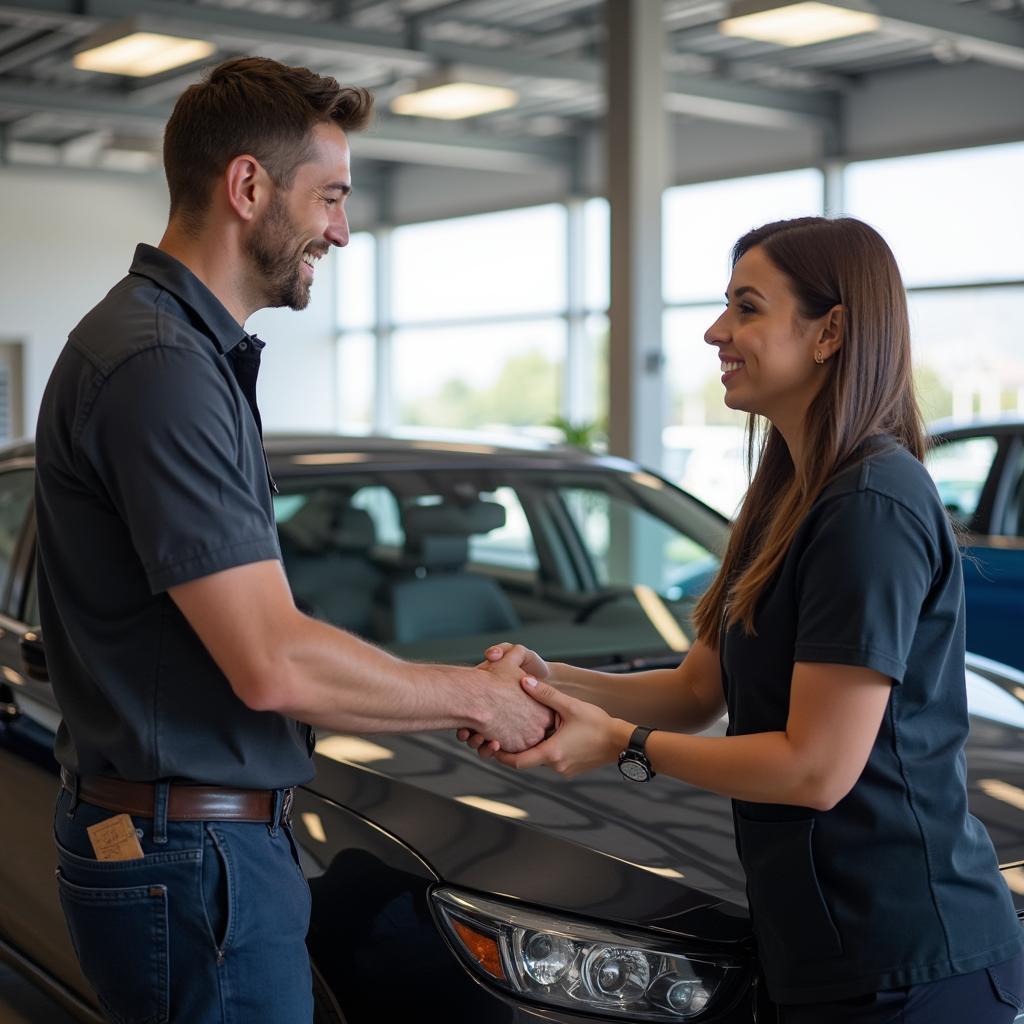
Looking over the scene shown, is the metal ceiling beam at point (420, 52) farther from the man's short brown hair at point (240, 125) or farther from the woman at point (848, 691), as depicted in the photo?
the woman at point (848, 691)

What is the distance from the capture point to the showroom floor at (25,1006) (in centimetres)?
289

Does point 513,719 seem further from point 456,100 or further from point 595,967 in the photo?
point 456,100

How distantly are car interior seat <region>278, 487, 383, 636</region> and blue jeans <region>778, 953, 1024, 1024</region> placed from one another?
5.38ft

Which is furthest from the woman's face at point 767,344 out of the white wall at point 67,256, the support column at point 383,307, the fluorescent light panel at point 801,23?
the support column at point 383,307

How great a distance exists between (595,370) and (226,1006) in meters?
14.1

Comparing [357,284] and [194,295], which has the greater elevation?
[357,284]

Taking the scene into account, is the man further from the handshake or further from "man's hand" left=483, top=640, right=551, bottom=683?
"man's hand" left=483, top=640, right=551, bottom=683

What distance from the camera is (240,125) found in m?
1.69

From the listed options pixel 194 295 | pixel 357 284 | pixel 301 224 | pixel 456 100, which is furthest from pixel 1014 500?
pixel 357 284

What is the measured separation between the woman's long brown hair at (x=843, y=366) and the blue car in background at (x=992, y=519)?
3.59 m

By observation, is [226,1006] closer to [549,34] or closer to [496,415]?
[549,34]

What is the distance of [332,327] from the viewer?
743 inches

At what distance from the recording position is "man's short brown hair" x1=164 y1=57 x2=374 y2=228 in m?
1.69

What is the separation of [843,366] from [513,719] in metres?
0.62
